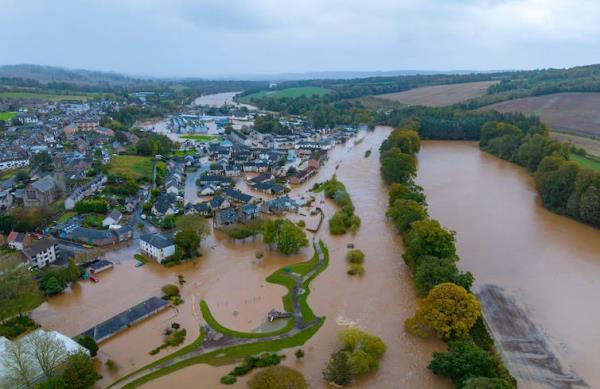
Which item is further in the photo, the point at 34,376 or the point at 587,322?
the point at 587,322

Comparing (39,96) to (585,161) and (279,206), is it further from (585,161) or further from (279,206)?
(585,161)

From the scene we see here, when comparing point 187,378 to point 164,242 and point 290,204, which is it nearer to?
point 164,242

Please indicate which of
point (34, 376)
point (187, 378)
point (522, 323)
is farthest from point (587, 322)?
point (34, 376)

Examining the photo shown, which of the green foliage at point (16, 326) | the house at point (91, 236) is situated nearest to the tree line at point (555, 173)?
the house at point (91, 236)

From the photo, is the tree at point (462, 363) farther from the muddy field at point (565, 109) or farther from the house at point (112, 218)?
the muddy field at point (565, 109)

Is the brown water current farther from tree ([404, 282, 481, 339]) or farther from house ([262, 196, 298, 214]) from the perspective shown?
house ([262, 196, 298, 214])

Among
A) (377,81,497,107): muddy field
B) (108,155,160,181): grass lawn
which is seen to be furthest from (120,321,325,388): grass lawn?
(377,81,497,107): muddy field

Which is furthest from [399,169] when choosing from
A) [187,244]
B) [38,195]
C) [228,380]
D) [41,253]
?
[38,195]
